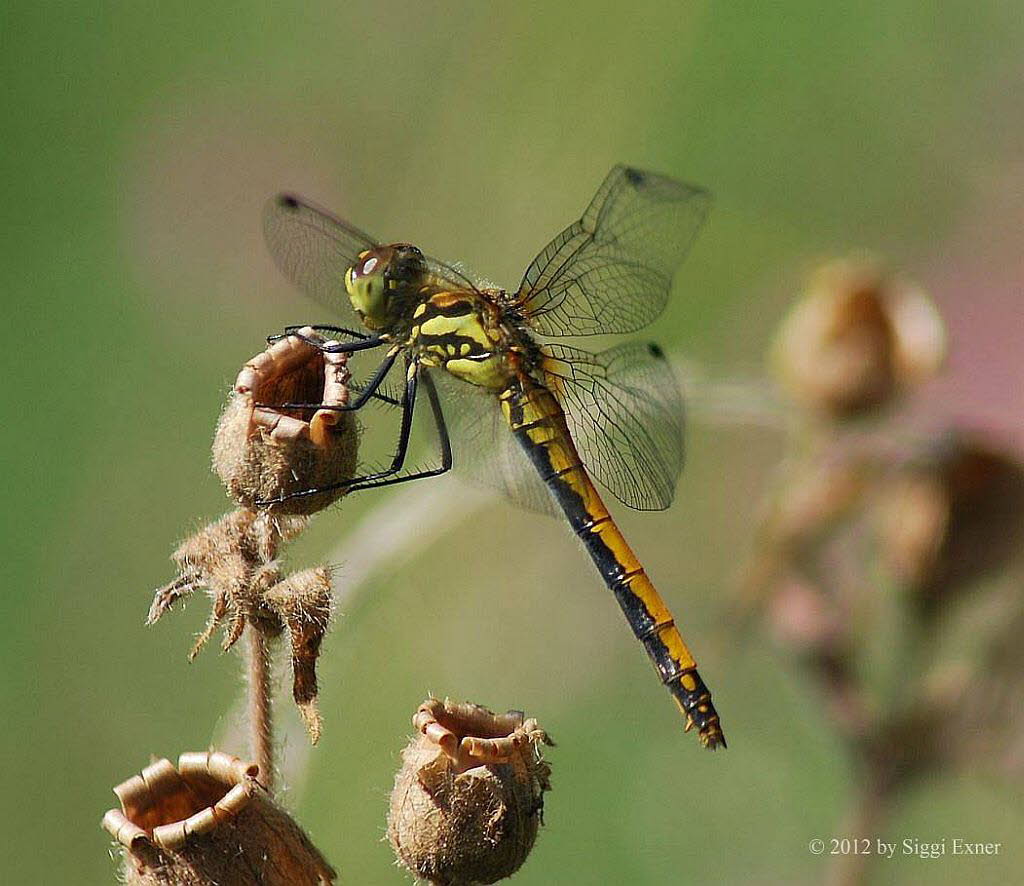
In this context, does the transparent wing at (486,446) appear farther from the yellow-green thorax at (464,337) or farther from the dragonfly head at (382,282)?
the dragonfly head at (382,282)

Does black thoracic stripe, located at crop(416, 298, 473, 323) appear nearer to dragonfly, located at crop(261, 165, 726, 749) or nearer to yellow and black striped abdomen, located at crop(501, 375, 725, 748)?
dragonfly, located at crop(261, 165, 726, 749)

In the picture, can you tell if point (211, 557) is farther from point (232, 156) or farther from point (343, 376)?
point (232, 156)

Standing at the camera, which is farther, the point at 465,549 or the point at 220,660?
the point at 465,549

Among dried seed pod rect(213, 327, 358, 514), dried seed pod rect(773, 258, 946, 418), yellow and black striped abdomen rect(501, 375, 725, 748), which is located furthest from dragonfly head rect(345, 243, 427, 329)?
dried seed pod rect(773, 258, 946, 418)

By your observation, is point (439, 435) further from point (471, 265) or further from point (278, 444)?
point (471, 265)

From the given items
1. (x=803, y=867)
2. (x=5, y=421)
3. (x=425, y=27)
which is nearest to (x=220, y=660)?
(x=5, y=421)

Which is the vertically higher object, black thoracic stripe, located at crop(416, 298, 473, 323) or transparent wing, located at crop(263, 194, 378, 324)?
transparent wing, located at crop(263, 194, 378, 324)
